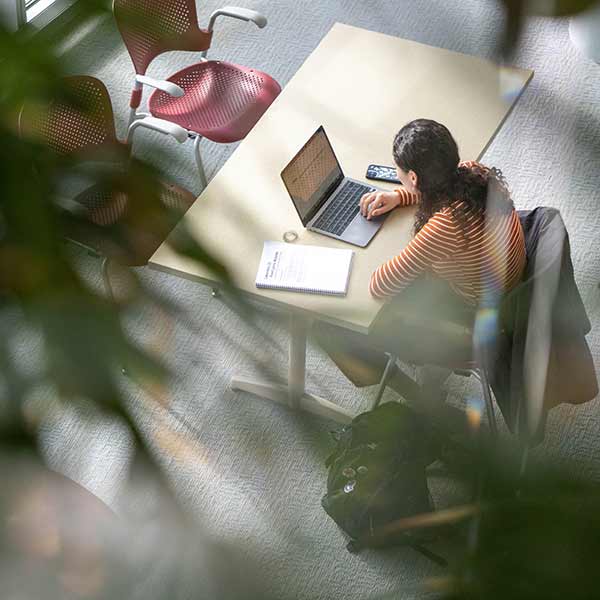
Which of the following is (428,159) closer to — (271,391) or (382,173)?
(382,173)

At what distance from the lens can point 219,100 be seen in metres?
2.88

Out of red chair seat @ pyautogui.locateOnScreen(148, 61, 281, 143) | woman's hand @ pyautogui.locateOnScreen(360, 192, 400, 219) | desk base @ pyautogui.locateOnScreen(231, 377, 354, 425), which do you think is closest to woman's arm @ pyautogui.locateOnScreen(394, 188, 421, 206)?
woman's hand @ pyautogui.locateOnScreen(360, 192, 400, 219)

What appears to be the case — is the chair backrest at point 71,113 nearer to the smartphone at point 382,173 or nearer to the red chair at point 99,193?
the red chair at point 99,193

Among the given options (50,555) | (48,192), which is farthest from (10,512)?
(48,192)

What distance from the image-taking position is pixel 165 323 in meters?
0.28

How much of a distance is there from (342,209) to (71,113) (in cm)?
209

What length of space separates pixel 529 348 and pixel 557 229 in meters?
1.72

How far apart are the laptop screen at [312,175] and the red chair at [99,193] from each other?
6.34 ft

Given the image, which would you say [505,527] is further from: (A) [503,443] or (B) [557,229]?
(B) [557,229]

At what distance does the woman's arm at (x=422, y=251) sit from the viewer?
2014 millimetres

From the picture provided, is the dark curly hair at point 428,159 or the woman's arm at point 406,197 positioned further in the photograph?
the woman's arm at point 406,197

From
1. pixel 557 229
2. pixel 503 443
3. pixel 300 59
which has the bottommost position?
pixel 300 59

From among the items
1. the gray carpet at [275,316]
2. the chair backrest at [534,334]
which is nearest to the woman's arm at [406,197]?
the gray carpet at [275,316]

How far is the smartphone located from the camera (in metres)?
2.41
